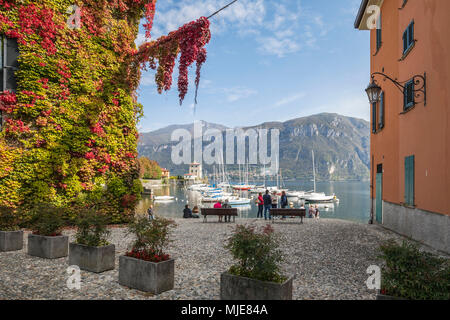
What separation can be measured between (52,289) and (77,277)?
623 mm

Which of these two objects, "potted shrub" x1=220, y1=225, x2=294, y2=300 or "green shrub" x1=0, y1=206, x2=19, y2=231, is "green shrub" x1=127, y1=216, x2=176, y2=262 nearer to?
"potted shrub" x1=220, y1=225, x2=294, y2=300

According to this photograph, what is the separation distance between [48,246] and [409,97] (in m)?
14.2

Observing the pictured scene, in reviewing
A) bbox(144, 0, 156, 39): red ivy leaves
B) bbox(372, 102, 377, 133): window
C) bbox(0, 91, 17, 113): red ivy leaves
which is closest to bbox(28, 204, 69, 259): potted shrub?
bbox(0, 91, 17, 113): red ivy leaves

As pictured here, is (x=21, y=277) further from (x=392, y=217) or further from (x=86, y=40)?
(x=392, y=217)

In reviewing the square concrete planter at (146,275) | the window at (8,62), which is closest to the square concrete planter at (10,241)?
the square concrete planter at (146,275)

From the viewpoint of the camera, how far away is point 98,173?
14078mm

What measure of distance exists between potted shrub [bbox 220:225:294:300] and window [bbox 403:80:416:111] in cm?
1025

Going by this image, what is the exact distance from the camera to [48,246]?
827 cm

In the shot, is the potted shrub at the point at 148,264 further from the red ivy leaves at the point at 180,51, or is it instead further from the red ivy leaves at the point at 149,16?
the red ivy leaves at the point at 149,16

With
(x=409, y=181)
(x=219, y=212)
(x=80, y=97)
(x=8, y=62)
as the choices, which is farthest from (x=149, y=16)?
(x=409, y=181)

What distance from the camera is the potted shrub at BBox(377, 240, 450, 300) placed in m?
3.79

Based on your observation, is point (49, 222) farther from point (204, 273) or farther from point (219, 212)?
point (219, 212)

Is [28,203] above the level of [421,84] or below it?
below

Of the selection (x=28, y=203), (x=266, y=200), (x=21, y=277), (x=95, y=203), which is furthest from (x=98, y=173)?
(x=266, y=200)
